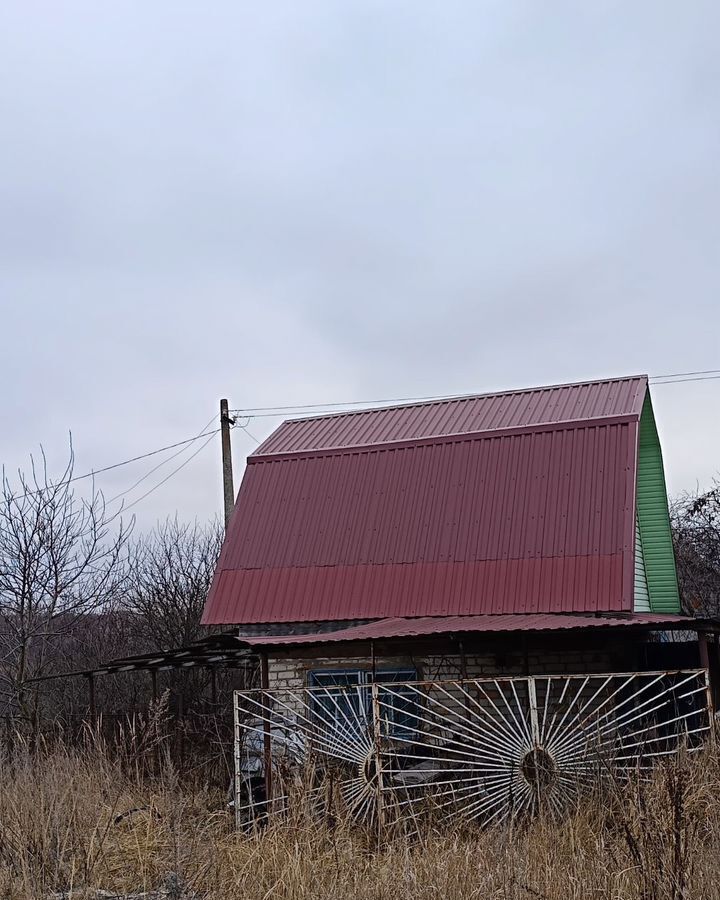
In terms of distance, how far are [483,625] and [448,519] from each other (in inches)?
154

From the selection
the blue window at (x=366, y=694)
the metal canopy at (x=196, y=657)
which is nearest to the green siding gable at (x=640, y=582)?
the blue window at (x=366, y=694)

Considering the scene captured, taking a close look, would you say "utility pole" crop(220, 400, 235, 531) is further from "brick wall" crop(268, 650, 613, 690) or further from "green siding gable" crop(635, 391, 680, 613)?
"green siding gable" crop(635, 391, 680, 613)

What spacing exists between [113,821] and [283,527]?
31.3 feet

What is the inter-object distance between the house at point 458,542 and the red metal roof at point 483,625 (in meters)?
0.05

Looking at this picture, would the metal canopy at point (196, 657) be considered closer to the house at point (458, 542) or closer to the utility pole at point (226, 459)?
the house at point (458, 542)

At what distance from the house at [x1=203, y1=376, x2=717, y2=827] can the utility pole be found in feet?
7.22

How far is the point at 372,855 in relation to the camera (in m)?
8.02

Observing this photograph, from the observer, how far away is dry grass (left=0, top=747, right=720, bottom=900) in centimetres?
573

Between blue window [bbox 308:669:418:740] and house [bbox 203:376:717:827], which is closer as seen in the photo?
house [bbox 203:376:717:827]

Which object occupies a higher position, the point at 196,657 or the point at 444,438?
the point at 444,438

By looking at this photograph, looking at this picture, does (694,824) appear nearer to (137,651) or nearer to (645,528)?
(645,528)

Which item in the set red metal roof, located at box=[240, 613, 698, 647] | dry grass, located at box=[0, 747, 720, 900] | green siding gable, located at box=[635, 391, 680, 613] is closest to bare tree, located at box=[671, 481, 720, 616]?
green siding gable, located at box=[635, 391, 680, 613]

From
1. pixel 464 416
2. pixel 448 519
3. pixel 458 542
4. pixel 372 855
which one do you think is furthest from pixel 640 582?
pixel 372 855

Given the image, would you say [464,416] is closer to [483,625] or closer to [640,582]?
[640,582]
